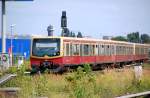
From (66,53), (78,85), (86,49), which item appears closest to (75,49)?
(66,53)

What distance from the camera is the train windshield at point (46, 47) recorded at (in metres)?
29.7

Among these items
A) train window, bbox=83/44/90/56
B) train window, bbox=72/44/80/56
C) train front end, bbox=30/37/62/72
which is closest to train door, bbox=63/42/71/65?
train front end, bbox=30/37/62/72

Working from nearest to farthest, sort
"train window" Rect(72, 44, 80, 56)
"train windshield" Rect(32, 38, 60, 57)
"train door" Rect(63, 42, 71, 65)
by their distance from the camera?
"train windshield" Rect(32, 38, 60, 57) → "train door" Rect(63, 42, 71, 65) → "train window" Rect(72, 44, 80, 56)

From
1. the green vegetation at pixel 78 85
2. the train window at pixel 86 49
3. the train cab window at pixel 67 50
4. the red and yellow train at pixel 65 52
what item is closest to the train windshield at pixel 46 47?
the red and yellow train at pixel 65 52

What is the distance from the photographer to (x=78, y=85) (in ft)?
50.6

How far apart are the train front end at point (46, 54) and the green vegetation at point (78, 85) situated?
308 inches

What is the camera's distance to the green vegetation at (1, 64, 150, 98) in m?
15.0

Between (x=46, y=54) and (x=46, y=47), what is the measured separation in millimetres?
465

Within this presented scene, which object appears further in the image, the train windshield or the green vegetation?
the train windshield

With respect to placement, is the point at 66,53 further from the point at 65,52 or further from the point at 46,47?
the point at 46,47

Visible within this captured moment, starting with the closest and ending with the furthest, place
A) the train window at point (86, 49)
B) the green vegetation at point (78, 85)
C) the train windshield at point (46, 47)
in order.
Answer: the green vegetation at point (78, 85) < the train windshield at point (46, 47) < the train window at point (86, 49)

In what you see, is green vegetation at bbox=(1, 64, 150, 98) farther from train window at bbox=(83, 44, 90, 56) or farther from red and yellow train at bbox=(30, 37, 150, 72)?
train window at bbox=(83, 44, 90, 56)

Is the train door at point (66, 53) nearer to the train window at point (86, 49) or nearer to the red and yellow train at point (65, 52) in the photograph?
the red and yellow train at point (65, 52)

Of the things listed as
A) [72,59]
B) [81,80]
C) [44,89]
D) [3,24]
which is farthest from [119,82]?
[3,24]
